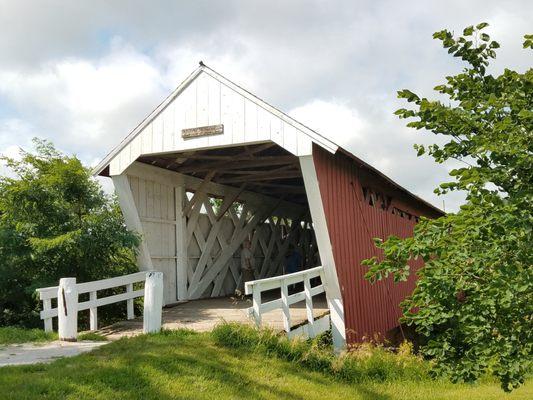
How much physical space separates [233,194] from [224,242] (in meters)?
1.15

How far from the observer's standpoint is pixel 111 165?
9.80 meters

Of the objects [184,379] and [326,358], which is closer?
[184,379]

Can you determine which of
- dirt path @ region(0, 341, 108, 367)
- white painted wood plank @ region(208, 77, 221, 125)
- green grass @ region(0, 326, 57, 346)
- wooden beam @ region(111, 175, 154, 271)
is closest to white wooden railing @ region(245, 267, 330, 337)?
dirt path @ region(0, 341, 108, 367)

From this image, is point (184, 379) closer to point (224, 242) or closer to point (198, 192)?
point (198, 192)

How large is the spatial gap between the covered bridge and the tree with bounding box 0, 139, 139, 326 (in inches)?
24.1

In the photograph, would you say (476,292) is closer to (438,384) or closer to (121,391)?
(121,391)

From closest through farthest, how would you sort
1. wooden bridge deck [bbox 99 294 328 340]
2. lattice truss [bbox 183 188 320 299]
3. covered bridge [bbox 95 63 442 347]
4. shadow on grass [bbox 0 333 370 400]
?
shadow on grass [bbox 0 333 370 400] → wooden bridge deck [bbox 99 294 328 340] → covered bridge [bbox 95 63 442 347] → lattice truss [bbox 183 188 320 299]

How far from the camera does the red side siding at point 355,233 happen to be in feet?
29.4

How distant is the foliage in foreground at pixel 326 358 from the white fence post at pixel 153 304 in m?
0.99

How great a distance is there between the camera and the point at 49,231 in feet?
29.9

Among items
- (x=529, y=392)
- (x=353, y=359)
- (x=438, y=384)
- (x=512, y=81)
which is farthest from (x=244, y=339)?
(x=512, y=81)

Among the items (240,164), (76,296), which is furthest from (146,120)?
(76,296)

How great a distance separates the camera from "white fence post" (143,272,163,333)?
7414mm

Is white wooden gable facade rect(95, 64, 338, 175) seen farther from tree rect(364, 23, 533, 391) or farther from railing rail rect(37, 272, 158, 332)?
tree rect(364, 23, 533, 391)
